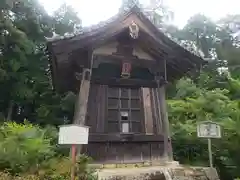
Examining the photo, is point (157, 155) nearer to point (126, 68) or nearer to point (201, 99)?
point (126, 68)

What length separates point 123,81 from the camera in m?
8.53

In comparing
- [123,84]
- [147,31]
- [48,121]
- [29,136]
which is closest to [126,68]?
[123,84]

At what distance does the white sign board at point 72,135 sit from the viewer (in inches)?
219

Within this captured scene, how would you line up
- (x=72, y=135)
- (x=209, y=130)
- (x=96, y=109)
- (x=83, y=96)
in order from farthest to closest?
(x=96, y=109) < (x=83, y=96) < (x=209, y=130) < (x=72, y=135)

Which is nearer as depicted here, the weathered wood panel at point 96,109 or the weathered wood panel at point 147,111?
the weathered wood panel at point 96,109

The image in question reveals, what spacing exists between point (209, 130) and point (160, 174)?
179 cm

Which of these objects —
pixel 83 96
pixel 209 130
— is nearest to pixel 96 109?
pixel 83 96

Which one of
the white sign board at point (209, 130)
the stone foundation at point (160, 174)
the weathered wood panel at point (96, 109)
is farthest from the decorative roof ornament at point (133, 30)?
the stone foundation at point (160, 174)

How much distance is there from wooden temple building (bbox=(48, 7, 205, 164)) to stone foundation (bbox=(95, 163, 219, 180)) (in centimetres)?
93

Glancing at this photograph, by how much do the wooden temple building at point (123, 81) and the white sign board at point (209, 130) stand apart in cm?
115

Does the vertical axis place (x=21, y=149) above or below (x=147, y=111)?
below

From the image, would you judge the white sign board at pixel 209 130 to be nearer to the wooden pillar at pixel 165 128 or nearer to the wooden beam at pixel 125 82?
the wooden pillar at pixel 165 128

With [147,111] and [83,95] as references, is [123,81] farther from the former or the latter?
[83,95]

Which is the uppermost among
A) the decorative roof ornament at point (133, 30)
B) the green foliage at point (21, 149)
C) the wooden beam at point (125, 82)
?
the decorative roof ornament at point (133, 30)
